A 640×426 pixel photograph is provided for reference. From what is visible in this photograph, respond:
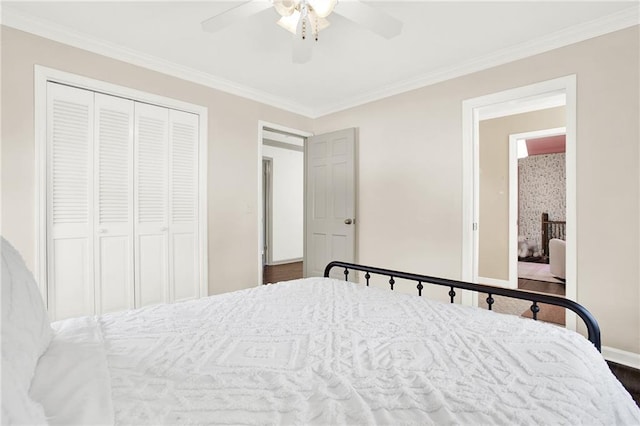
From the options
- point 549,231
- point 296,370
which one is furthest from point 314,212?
point 549,231

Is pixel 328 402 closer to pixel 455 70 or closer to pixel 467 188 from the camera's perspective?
pixel 467 188

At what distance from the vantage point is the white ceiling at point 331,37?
7.44 ft

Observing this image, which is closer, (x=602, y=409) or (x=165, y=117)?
(x=602, y=409)

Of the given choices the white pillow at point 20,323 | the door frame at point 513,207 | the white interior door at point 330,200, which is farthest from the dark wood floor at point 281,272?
the white pillow at point 20,323

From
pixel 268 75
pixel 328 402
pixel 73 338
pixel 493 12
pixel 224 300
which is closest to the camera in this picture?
pixel 328 402

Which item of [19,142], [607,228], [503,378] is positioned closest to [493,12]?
[607,228]

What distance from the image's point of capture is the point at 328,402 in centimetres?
79

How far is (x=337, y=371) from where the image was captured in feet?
3.10

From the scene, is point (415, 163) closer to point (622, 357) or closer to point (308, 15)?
point (308, 15)

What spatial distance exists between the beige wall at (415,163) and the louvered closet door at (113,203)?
305 millimetres

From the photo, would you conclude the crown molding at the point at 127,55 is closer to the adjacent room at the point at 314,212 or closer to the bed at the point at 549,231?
the adjacent room at the point at 314,212

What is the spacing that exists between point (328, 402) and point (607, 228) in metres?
2.63

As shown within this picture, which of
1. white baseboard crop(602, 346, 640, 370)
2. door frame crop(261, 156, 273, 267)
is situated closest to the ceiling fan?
white baseboard crop(602, 346, 640, 370)

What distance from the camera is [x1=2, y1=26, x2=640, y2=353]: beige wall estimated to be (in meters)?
2.33
